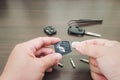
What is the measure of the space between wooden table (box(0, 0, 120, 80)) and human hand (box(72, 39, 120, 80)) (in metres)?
0.04

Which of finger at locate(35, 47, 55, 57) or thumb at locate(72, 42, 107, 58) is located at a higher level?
thumb at locate(72, 42, 107, 58)

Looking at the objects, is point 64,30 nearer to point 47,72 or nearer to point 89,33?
point 89,33

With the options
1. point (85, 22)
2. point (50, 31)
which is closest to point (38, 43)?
point (50, 31)

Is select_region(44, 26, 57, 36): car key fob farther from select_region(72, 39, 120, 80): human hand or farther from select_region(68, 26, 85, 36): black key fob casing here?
select_region(72, 39, 120, 80): human hand

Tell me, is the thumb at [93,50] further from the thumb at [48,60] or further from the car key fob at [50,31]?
A: the car key fob at [50,31]

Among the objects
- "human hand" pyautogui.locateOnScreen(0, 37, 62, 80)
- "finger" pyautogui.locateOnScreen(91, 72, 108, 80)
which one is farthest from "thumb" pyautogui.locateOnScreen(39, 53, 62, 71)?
"finger" pyautogui.locateOnScreen(91, 72, 108, 80)

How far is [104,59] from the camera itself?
0.59 meters

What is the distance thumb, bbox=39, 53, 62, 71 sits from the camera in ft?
1.92

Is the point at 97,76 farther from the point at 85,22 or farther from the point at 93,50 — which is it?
the point at 85,22

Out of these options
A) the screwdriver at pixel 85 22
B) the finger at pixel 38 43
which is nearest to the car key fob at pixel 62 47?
the finger at pixel 38 43

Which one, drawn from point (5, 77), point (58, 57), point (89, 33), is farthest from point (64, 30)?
point (5, 77)

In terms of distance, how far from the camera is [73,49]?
A: 2.40 ft

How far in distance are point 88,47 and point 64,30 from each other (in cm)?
21

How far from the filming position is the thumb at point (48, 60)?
586mm
